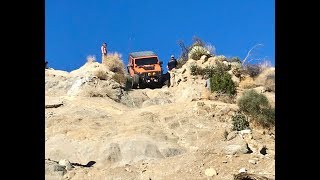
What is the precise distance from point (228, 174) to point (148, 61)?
807 inches

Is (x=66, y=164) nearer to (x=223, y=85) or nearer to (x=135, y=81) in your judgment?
(x=223, y=85)

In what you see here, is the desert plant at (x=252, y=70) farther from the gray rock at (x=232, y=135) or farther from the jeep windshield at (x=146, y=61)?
the gray rock at (x=232, y=135)

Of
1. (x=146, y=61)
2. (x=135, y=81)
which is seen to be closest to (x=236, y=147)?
(x=135, y=81)

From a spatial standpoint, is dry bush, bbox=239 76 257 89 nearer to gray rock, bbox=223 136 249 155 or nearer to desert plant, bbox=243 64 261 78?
desert plant, bbox=243 64 261 78

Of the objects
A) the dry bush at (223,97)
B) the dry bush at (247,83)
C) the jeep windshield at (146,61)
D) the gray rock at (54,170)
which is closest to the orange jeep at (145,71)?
the jeep windshield at (146,61)

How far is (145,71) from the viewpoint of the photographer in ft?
113

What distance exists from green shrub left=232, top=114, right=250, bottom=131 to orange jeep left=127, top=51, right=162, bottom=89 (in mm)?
14012

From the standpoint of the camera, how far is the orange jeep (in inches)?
1362

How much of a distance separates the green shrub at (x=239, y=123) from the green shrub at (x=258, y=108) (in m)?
0.81

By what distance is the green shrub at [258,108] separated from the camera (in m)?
21.5

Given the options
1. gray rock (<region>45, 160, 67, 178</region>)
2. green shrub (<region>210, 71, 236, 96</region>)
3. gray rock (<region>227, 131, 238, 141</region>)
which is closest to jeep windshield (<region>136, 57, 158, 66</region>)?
green shrub (<region>210, 71, 236, 96</region>)

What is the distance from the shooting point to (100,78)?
3344 cm
